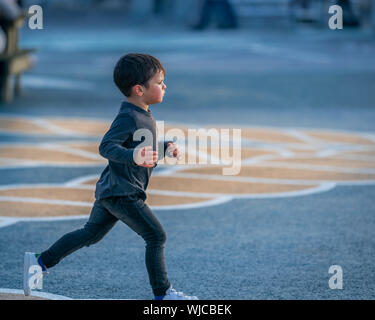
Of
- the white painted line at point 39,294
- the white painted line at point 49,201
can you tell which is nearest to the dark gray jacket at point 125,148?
the white painted line at point 39,294

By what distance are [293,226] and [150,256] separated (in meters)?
2.78

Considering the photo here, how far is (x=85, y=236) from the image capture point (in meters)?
5.17

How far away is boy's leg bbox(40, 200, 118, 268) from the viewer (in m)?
5.17

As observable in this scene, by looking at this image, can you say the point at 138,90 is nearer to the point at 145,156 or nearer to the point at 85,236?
the point at 145,156

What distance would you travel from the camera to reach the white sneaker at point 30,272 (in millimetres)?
5186

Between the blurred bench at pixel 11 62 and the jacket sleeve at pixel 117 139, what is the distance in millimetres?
12911

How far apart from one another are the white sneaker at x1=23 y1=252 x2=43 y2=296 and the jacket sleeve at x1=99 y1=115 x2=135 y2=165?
794mm

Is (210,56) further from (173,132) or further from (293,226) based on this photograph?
(293,226)

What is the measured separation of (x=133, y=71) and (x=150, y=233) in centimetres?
91

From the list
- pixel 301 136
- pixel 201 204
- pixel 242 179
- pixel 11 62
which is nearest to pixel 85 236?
pixel 201 204

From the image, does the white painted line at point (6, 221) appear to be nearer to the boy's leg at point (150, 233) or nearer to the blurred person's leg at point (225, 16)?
the boy's leg at point (150, 233)

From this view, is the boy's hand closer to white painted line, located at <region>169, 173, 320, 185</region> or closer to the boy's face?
the boy's face

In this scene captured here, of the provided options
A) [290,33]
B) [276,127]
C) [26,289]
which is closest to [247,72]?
[276,127]
